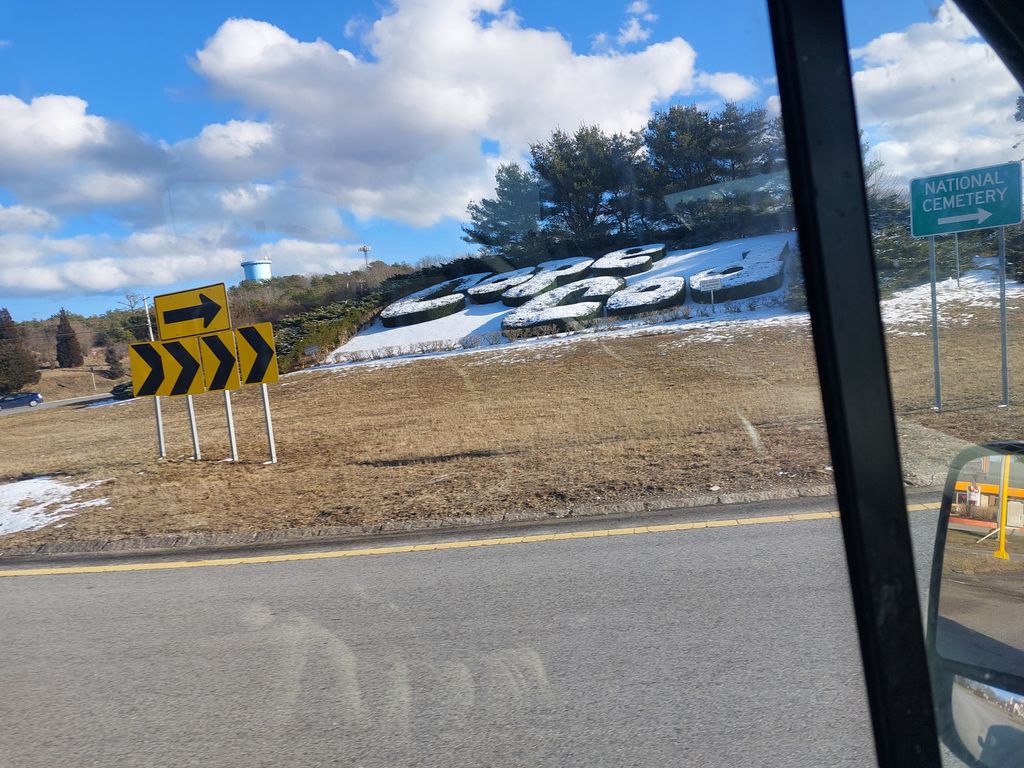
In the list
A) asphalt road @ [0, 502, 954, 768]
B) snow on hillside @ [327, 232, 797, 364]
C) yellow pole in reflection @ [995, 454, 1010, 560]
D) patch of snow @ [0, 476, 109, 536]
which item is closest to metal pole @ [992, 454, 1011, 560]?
yellow pole in reflection @ [995, 454, 1010, 560]

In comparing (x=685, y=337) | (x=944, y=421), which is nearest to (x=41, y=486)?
(x=944, y=421)

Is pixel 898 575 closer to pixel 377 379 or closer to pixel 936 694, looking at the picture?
pixel 936 694

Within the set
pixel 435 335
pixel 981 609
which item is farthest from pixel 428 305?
pixel 981 609

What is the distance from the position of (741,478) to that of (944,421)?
184 inches

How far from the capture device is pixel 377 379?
22.1 m

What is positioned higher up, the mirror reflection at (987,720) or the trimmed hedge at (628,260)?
the trimmed hedge at (628,260)

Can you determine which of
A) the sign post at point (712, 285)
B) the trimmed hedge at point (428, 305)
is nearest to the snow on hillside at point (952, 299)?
the sign post at point (712, 285)

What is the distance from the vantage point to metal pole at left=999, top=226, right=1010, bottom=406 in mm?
1913

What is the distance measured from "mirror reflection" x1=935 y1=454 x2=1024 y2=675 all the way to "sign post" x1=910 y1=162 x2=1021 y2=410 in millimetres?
539

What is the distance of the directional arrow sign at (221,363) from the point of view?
1124 cm

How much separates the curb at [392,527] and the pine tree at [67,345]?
4493 centimetres

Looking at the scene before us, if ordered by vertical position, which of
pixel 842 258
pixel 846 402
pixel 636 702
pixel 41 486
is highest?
pixel 842 258

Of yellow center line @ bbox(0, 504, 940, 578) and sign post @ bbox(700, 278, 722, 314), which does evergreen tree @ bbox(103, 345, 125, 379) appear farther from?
yellow center line @ bbox(0, 504, 940, 578)

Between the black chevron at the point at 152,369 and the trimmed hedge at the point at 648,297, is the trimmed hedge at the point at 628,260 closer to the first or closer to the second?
the trimmed hedge at the point at 648,297
